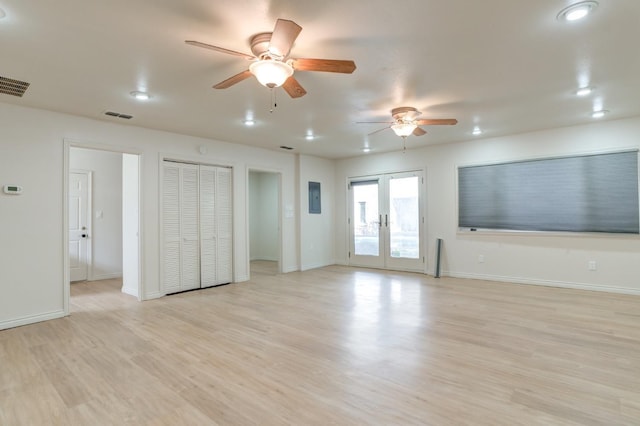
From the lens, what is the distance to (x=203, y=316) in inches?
170

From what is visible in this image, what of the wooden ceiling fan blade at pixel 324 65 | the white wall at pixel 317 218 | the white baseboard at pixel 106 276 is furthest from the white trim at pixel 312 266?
the wooden ceiling fan blade at pixel 324 65

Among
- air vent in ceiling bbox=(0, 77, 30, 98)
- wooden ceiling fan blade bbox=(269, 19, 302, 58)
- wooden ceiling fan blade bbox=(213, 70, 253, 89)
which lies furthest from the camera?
air vent in ceiling bbox=(0, 77, 30, 98)

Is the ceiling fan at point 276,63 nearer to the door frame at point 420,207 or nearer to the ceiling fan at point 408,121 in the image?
the ceiling fan at point 408,121

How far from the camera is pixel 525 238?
235 inches

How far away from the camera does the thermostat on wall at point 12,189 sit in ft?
13.1

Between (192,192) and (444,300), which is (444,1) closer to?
(444,300)

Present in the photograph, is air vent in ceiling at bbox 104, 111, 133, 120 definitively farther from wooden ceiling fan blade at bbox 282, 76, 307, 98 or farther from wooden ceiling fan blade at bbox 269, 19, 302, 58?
wooden ceiling fan blade at bbox 269, 19, 302, 58

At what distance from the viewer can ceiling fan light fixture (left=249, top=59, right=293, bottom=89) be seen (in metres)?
2.54

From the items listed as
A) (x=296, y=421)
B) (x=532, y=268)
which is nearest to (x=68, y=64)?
(x=296, y=421)

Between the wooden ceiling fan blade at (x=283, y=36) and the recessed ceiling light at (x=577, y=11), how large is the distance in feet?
5.86

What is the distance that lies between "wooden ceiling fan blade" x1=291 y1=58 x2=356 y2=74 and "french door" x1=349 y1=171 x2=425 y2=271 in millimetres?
5013

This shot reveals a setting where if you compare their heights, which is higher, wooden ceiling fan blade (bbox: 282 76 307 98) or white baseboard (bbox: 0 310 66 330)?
wooden ceiling fan blade (bbox: 282 76 307 98)

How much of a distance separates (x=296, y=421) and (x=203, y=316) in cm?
257

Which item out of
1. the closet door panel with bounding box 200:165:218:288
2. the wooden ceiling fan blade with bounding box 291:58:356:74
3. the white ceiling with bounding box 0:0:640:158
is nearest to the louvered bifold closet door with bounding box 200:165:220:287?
the closet door panel with bounding box 200:165:218:288
